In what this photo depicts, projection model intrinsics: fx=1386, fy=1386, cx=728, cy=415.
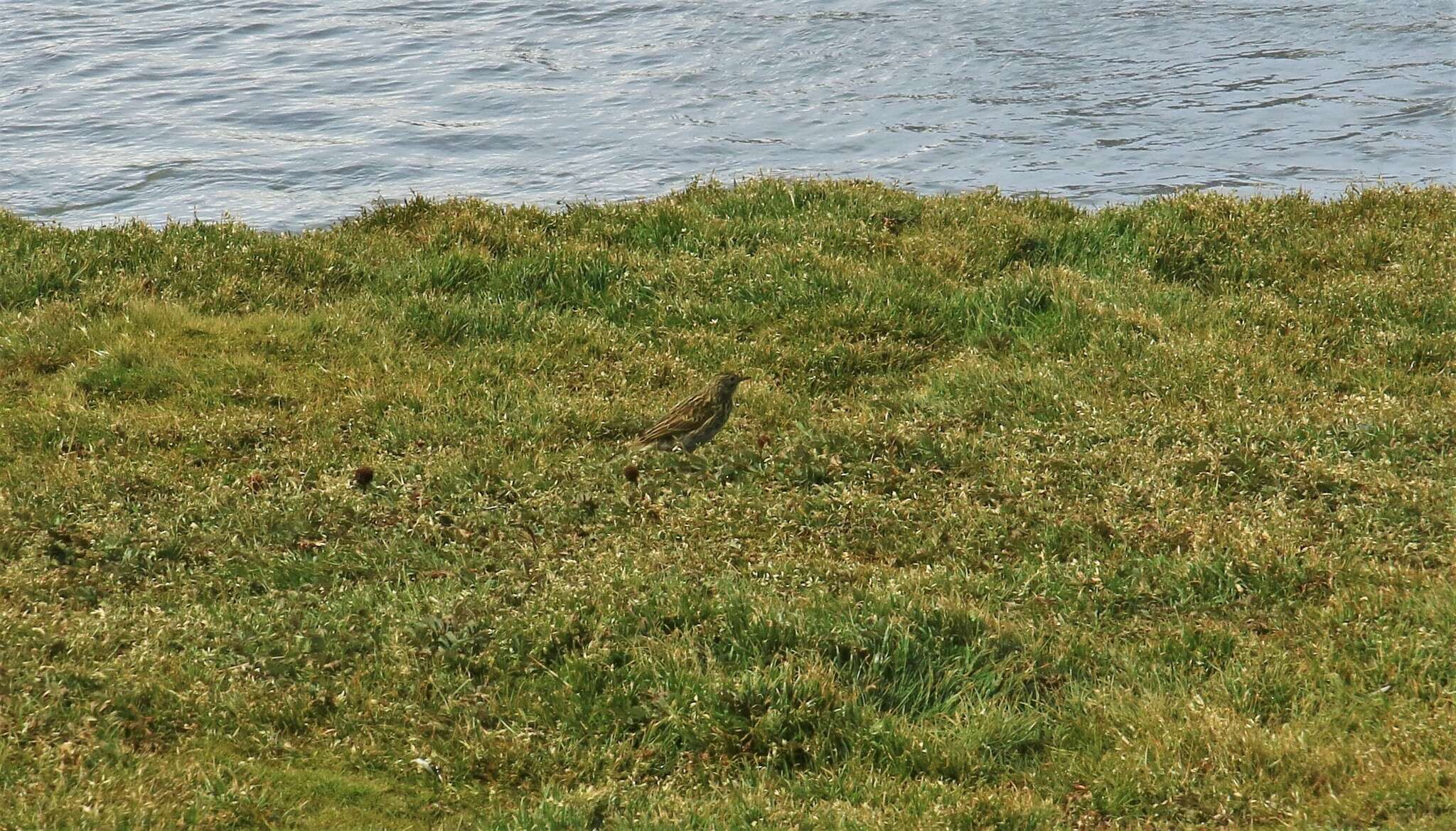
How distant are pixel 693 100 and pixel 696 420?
1445cm

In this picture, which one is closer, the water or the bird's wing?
the bird's wing

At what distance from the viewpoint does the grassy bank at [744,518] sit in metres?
6.62

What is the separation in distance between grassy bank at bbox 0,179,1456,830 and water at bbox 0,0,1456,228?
12.9ft

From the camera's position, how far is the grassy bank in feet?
21.7

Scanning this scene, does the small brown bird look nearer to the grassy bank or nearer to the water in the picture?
the grassy bank

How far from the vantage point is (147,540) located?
8.84 m

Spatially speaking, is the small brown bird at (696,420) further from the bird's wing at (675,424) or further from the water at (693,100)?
the water at (693,100)

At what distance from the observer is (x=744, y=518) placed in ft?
30.6

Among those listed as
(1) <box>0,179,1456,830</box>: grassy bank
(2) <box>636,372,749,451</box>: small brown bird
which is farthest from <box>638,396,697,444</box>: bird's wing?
(1) <box>0,179,1456,830</box>: grassy bank

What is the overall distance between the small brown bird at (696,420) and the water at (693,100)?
26.1ft

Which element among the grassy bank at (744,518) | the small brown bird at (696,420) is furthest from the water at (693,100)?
the small brown bird at (696,420)

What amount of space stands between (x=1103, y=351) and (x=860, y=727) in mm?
5518

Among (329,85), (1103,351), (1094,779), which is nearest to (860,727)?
(1094,779)

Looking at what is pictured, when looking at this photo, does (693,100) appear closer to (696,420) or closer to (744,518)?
(696,420)
